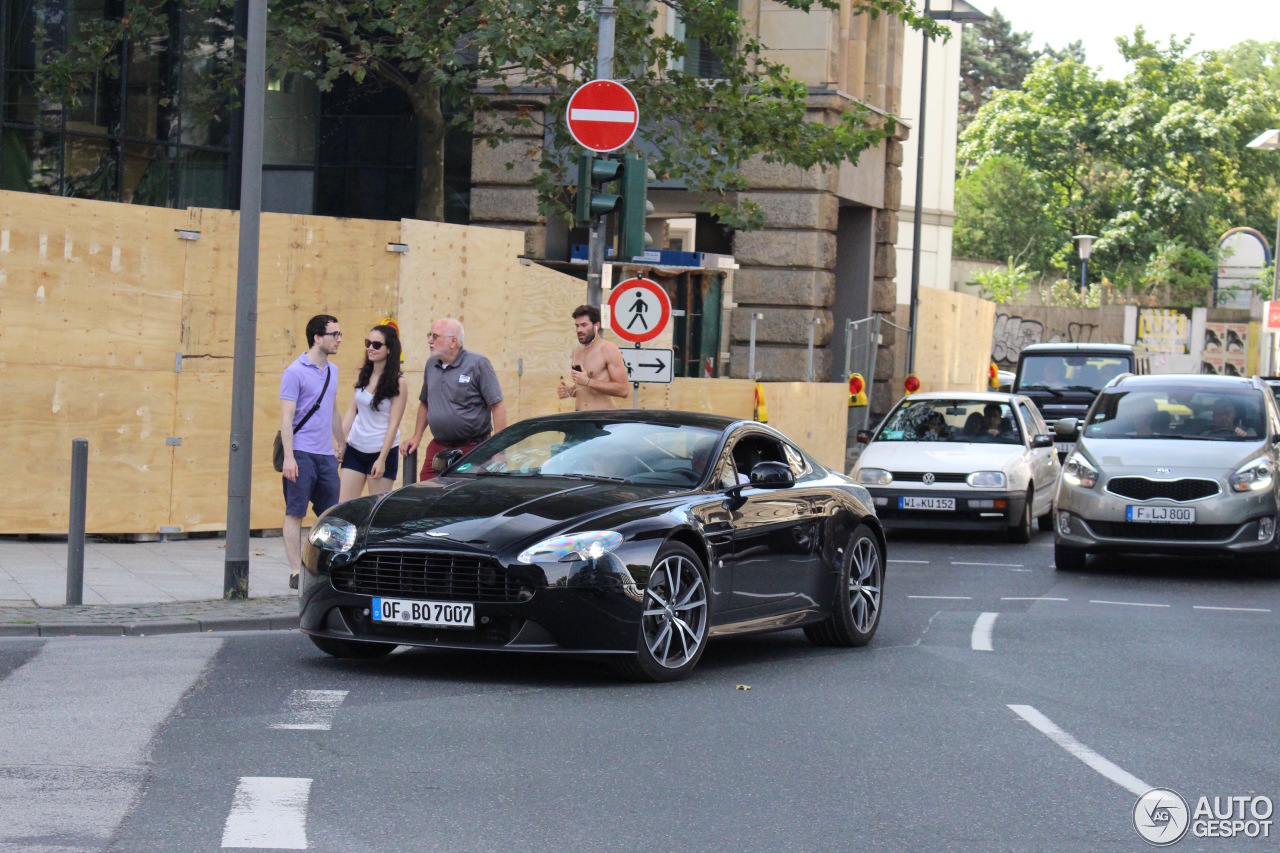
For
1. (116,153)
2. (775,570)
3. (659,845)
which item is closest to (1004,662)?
(775,570)

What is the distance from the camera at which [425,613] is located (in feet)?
27.7

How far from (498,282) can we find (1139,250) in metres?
58.6

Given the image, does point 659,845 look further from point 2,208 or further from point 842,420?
point 842,420

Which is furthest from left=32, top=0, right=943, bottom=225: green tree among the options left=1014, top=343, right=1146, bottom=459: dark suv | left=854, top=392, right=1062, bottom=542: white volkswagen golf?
left=1014, top=343, right=1146, bottom=459: dark suv

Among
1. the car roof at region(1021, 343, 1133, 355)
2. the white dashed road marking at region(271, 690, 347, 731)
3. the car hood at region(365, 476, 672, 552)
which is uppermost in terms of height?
the car roof at region(1021, 343, 1133, 355)

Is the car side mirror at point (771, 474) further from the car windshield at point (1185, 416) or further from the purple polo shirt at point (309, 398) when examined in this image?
the car windshield at point (1185, 416)

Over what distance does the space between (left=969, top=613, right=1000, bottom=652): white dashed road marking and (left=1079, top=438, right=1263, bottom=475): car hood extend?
360cm

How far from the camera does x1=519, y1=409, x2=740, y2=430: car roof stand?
10023mm

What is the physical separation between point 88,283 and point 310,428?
3.22 m

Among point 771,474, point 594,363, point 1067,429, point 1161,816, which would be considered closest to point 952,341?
point 1067,429

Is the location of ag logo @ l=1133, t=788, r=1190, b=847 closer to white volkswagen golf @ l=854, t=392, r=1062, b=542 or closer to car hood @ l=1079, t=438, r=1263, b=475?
car hood @ l=1079, t=438, r=1263, b=475

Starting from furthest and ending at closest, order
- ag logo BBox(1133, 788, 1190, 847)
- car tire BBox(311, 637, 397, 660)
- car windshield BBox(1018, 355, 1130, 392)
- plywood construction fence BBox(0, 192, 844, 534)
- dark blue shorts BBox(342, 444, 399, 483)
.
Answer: car windshield BBox(1018, 355, 1130, 392) < plywood construction fence BBox(0, 192, 844, 534) < dark blue shorts BBox(342, 444, 399, 483) < car tire BBox(311, 637, 397, 660) < ag logo BBox(1133, 788, 1190, 847)

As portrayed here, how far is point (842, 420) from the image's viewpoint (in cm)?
2436

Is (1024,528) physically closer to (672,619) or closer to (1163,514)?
(1163,514)
